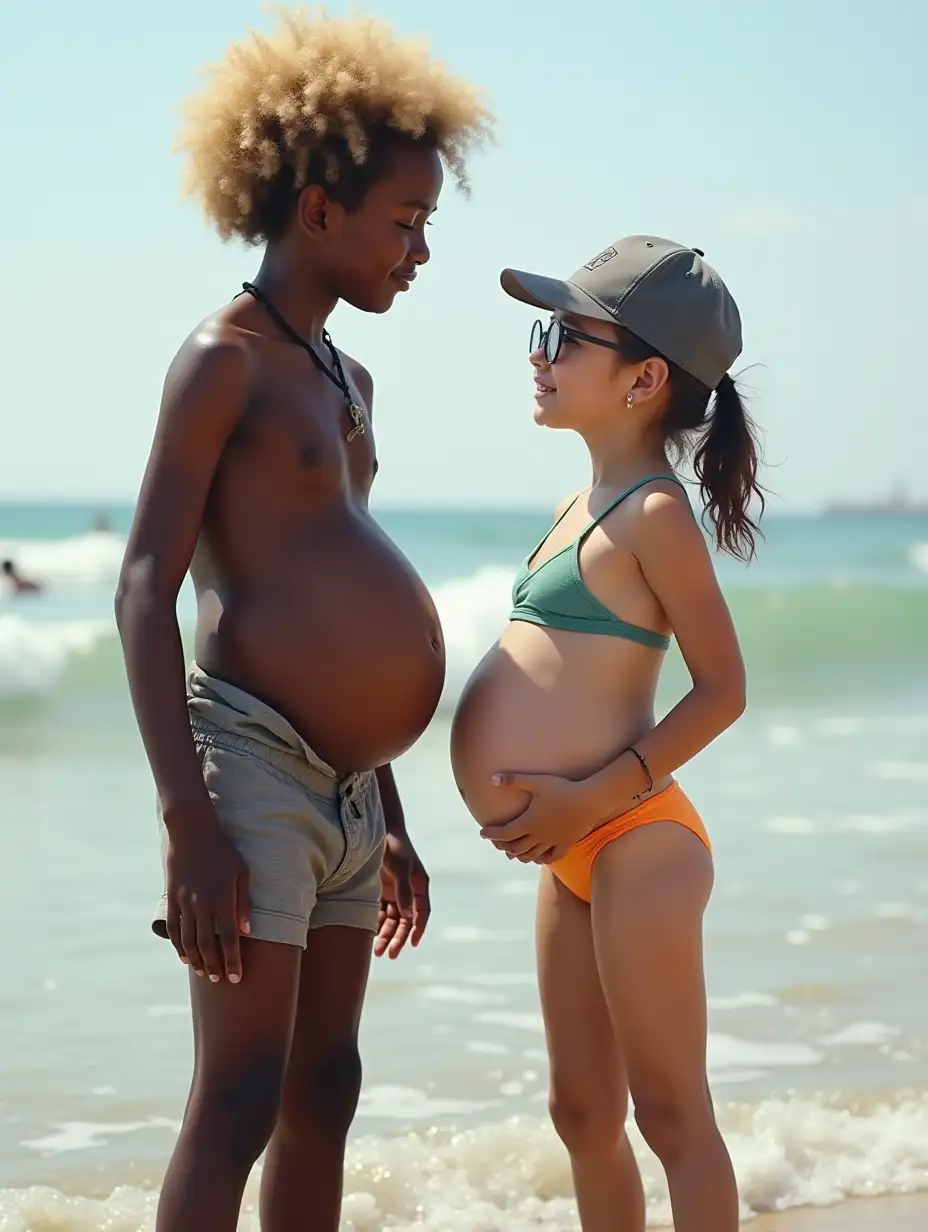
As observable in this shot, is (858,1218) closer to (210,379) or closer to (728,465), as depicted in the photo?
(728,465)

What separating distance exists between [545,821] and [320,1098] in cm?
54

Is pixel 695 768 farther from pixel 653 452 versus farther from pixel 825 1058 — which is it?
pixel 653 452

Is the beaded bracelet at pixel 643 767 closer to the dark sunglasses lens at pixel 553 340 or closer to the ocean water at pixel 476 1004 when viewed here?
the ocean water at pixel 476 1004

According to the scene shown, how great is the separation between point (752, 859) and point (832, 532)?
3739 cm

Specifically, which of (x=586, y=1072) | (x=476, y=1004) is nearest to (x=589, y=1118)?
(x=586, y=1072)

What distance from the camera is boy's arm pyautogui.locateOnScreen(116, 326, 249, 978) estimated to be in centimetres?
223

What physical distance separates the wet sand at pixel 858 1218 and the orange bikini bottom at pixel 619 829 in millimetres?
1149

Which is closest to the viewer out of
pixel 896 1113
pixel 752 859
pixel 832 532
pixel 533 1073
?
pixel 896 1113

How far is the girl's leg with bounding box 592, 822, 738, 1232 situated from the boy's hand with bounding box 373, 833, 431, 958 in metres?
0.48

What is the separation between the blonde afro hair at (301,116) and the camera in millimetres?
2510

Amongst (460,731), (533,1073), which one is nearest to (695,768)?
(533,1073)

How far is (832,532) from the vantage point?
42.6 meters

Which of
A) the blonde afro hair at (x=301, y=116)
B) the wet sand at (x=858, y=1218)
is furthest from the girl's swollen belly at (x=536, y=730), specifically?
the wet sand at (x=858, y=1218)

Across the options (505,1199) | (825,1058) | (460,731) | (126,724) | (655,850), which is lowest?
(505,1199)
